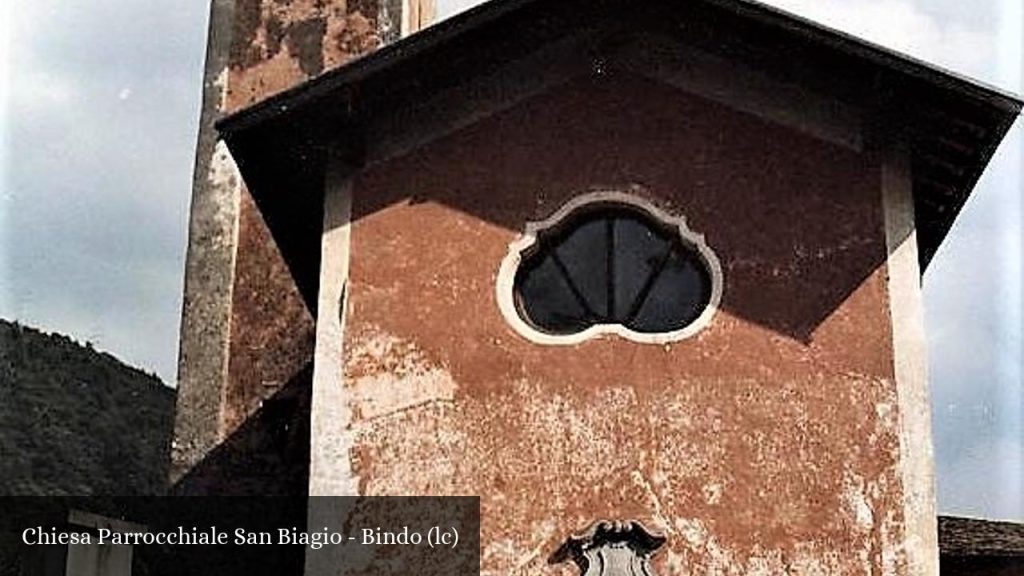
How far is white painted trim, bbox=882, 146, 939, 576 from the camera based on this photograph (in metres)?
8.33

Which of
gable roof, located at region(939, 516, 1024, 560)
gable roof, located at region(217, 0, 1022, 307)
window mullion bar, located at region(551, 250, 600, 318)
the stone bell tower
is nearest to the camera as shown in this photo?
gable roof, located at region(217, 0, 1022, 307)

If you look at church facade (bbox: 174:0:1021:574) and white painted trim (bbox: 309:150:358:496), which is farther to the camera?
white painted trim (bbox: 309:150:358:496)

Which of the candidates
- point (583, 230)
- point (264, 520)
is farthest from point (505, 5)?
point (264, 520)

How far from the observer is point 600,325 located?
29.6 ft

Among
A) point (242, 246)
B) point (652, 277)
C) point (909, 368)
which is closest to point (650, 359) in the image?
point (652, 277)

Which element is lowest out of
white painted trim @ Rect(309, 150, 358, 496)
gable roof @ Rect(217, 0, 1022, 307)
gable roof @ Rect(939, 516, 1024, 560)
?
gable roof @ Rect(939, 516, 1024, 560)

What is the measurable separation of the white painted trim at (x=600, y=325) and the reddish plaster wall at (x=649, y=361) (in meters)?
0.06

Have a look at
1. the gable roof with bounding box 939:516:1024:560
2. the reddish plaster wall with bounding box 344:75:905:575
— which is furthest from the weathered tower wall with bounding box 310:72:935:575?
the gable roof with bounding box 939:516:1024:560

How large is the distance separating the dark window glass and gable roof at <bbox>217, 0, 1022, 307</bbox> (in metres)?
1.23

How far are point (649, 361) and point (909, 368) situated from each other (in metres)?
1.47

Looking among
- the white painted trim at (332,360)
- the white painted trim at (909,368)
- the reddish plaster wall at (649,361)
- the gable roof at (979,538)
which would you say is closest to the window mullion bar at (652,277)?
the reddish plaster wall at (649,361)

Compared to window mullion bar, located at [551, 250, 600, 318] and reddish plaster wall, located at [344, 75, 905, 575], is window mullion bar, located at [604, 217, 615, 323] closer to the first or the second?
window mullion bar, located at [551, 250, 600, 318]

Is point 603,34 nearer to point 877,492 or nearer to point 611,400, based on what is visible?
point 611,400

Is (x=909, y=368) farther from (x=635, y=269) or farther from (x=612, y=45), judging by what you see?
(x=612, y=45)
